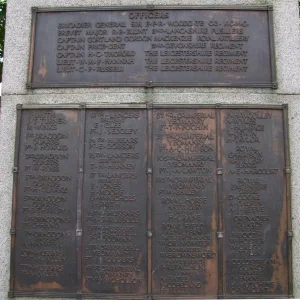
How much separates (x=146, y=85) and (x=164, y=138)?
0.82 meters

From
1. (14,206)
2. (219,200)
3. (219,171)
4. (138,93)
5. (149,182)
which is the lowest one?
(14,206)

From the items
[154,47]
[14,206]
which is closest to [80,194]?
[14,206]

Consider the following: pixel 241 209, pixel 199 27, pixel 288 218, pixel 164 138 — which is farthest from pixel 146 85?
pixel 288 218

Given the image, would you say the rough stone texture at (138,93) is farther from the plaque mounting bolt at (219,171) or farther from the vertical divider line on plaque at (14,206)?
the plaque mounting bolt at (219,171)

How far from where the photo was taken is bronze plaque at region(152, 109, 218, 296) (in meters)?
4.42

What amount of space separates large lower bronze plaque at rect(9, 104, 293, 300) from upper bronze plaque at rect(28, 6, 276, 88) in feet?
1.52

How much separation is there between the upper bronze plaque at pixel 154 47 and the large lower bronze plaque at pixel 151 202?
1.52 feet

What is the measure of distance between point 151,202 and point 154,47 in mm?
2258

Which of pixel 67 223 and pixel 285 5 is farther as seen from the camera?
pixel 285 5

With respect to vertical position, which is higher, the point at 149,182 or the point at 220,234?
the point at 149,182

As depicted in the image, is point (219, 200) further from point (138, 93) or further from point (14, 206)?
point (14, 206)

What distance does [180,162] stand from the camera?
4637mm

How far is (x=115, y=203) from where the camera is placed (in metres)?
4.57

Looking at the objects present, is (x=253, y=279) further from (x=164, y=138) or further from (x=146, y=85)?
(x=146, y=85)
